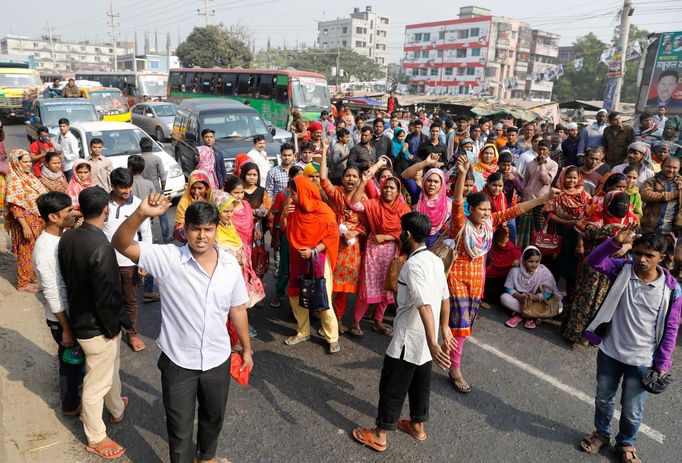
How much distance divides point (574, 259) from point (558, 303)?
2.32 ft

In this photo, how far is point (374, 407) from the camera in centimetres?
384

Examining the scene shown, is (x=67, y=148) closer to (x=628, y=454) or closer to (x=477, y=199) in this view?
(x=477, y=199)

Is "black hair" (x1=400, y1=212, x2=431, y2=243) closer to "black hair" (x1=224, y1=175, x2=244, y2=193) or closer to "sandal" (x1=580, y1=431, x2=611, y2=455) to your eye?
"sandal" (x1=580, y1=431, x2=611, y2=455)

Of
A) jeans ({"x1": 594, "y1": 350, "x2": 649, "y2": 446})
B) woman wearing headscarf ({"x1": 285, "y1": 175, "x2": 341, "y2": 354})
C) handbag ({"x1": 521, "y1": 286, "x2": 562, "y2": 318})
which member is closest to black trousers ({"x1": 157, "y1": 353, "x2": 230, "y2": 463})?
woman wearing headscarf ({"x1": 285, "y1": 175, "x2": 341, "y2": 354})

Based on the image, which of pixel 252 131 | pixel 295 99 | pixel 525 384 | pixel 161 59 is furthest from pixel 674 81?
pixel 161 59

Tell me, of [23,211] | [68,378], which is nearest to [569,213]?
[68,378]

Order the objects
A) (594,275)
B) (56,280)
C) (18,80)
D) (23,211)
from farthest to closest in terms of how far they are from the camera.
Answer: (18,80) < (23,211) < (594,275) < (56,280)

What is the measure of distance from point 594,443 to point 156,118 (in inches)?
729

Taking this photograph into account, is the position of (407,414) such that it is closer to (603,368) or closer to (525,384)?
(525,384)

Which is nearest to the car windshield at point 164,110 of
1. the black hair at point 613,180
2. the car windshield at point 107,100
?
the car windshield at point 107,100

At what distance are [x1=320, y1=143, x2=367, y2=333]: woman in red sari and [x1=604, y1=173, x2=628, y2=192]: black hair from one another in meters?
2.74

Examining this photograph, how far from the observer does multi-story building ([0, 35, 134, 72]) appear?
10905 centimetres

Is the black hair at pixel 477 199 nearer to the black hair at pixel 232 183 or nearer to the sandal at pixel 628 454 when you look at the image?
the sandal at pixel 628 454

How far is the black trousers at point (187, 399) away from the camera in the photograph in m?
2.63
